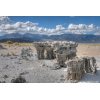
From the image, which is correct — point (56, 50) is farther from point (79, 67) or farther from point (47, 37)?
point (79, 67)

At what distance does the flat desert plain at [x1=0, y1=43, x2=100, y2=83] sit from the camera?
17.6 ft

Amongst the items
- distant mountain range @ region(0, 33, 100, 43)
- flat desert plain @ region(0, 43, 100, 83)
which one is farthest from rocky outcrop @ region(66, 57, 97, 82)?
distant mountain range @ region(0, 33, 100, 43)

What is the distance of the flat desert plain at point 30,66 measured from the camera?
17.6 ft

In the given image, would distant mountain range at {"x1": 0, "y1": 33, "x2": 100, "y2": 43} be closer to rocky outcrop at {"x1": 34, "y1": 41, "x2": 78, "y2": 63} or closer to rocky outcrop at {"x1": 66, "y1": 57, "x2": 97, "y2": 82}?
A: rocky outcrop at {"x1": 34, "y1": 41, "x2": 78, "y2": 63}

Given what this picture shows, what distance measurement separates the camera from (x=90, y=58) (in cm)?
535

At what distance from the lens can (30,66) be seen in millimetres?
5500

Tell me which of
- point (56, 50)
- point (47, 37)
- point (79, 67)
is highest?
point (47, 37)

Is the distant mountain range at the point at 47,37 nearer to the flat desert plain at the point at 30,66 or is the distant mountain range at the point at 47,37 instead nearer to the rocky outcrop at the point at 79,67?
the flat desert plain at the point at 30,66

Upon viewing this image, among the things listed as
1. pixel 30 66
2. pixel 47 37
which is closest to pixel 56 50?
pixel 47 37

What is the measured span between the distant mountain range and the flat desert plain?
70 mm

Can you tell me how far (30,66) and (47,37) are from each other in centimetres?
51
